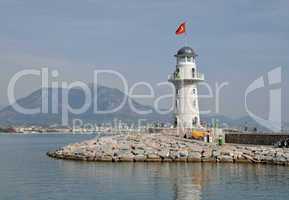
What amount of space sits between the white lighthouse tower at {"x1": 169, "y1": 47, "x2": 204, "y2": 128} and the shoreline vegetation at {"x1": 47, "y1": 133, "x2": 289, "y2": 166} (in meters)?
2.83

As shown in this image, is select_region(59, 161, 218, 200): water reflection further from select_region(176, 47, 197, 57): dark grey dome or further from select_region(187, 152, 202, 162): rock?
select_region(176, 47, 197, 57): dark grey dome

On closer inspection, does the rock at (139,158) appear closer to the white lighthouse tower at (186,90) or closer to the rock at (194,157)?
the rock at (194,157)

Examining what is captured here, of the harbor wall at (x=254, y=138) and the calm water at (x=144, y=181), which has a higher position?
the harbor wall at (x=254, y=138)

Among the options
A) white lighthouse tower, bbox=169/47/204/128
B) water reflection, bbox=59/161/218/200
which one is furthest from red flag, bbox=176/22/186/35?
water reflection, bbox=59/161/218/200

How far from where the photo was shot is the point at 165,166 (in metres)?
33.6

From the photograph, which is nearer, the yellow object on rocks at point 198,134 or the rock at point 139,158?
the rock at point 139,158

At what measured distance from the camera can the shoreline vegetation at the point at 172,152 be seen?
3534cm

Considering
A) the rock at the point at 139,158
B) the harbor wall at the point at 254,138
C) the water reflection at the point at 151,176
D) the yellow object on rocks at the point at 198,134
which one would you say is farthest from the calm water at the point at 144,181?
the yellow object on rocks at the point at 198,134

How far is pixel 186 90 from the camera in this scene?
43.6m

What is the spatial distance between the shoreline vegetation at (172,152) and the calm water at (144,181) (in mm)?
1460

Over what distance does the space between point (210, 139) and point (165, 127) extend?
5.55 meters

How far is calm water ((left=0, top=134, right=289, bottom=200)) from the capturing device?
78.5ft

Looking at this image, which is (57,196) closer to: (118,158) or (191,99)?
(118,158)

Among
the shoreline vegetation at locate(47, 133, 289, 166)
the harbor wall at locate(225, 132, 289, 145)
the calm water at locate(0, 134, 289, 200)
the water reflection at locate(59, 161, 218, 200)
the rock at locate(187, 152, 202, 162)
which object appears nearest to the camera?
the calm water at locate(0, 134, 289, 200)
